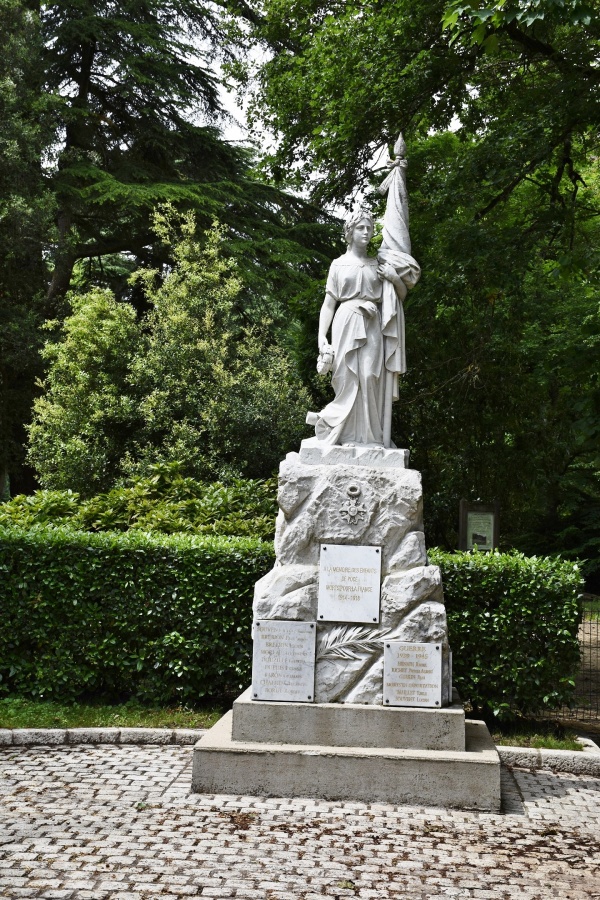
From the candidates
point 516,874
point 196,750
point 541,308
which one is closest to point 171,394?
point 541,308

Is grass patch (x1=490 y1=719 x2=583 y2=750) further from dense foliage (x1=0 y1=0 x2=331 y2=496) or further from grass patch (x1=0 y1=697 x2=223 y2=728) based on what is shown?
dense foliage (x1=0 y1=0 x2=331 y2=496)

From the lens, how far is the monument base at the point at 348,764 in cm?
622

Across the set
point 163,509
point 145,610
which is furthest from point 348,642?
point 163,509

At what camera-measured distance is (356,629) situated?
679 centimetres

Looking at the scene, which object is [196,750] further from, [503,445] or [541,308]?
[541,308]

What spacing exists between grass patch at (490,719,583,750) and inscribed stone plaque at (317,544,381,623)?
7.01 feet

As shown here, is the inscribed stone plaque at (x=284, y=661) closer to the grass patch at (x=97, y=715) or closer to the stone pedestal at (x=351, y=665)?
the stone pedestal at (x=351, y=665)

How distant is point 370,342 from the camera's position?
732 centimetres

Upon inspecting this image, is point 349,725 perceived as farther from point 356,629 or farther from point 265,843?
point 265,843

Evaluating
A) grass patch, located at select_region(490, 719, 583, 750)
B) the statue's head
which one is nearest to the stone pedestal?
grass patch, located at select_region(490, 719, 583, 750)

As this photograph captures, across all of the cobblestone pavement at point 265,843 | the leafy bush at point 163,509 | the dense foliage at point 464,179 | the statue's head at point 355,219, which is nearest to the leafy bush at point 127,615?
the leafy bush at point 163,509

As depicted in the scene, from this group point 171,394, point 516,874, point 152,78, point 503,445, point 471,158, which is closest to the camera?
point 516,874

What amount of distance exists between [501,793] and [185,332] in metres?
10.1

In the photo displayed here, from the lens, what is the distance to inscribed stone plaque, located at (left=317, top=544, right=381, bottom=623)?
677 centimetres
